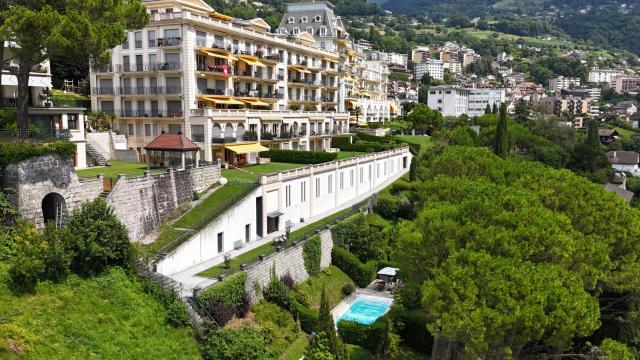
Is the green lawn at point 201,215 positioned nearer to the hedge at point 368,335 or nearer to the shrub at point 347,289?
the shrub at point 347,289

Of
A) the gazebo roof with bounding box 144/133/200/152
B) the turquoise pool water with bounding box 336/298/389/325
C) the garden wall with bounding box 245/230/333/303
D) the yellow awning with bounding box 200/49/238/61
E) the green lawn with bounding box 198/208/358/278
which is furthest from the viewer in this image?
the yellow awning with bounding box 200/49/238/61

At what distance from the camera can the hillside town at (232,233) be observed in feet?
77.7

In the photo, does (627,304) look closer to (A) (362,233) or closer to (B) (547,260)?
(B) (547,260)

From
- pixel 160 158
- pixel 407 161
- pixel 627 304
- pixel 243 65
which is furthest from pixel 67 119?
pixel 407 161

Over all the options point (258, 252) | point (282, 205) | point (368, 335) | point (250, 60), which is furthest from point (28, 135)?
point (250, 60)

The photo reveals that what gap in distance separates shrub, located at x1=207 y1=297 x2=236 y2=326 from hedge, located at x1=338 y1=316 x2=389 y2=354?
7335mm

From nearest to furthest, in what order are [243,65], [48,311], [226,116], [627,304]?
[48,311]
[627,304]
[226,116]
[243,65]

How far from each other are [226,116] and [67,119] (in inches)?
629

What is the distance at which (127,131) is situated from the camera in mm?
55281

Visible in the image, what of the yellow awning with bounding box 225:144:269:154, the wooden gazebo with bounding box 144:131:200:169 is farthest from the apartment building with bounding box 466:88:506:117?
the wooden gazebo with bounding box 144:131:200:169

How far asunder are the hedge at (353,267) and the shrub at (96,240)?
18987 mm

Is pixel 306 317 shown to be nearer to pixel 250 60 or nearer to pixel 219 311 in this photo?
pixel 219 311

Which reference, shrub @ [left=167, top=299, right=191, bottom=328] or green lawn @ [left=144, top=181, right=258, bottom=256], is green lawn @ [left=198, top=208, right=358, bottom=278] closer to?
green lawn @ [left=144, top=181, right=258, bottom=256]

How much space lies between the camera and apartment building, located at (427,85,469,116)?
16650cm
